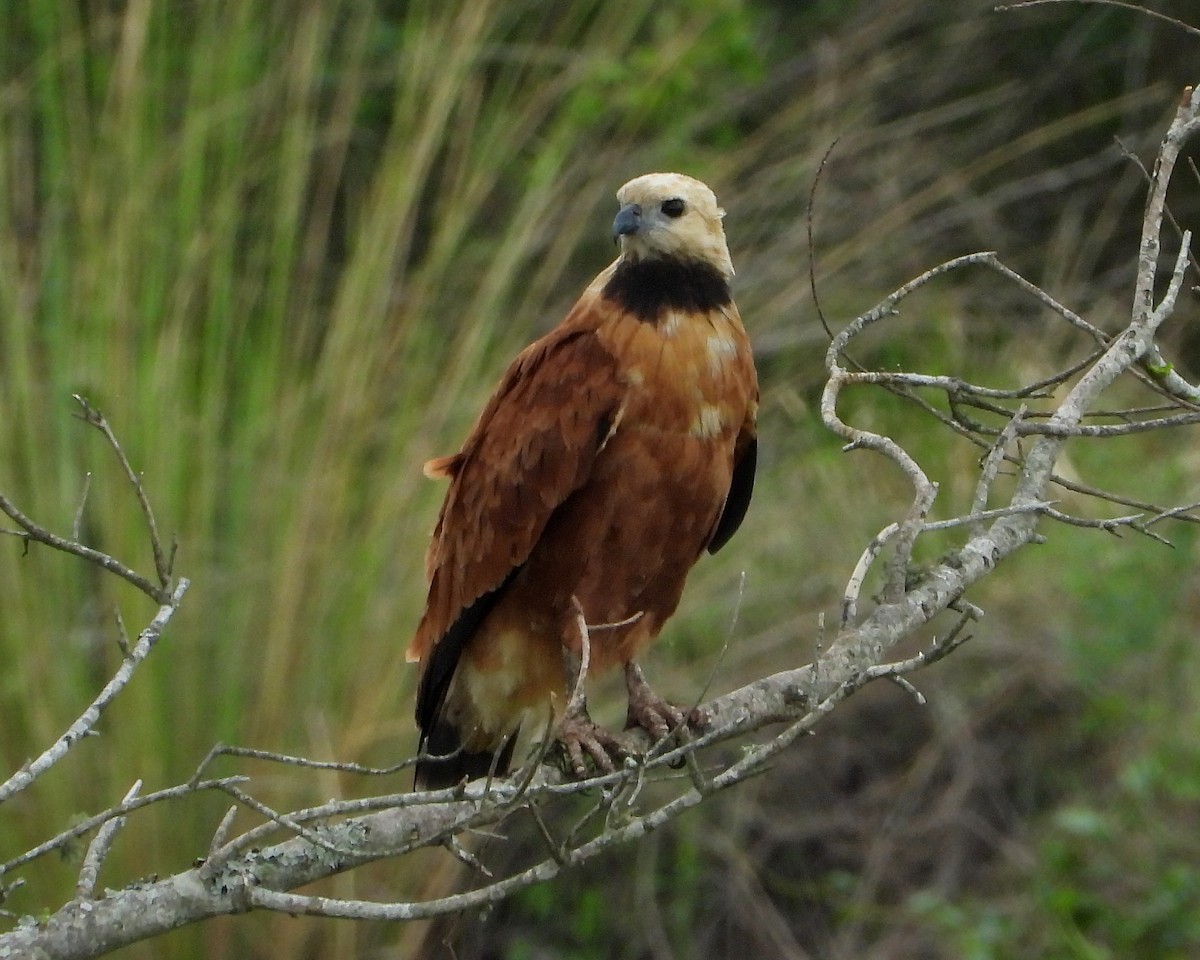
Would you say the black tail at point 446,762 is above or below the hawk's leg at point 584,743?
below

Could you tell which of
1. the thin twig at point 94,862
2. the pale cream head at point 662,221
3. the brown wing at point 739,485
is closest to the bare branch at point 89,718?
the thin twig at point 94,862

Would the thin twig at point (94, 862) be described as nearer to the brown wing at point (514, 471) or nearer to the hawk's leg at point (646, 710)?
the brown wing at point (514, 471)

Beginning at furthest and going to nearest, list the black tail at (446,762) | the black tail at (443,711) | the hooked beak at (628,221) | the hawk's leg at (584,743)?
the black tail at (446,762)
the black tail at (443,711)
the hooked beak at (628,221)
the hawk's leg at (584,743)

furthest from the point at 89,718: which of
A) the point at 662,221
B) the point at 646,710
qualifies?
the point at 662,221

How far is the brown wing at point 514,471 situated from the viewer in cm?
332

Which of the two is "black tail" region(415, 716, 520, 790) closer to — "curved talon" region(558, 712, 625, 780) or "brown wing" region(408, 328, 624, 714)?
"brown wing" region(408, 328, 624, 714)

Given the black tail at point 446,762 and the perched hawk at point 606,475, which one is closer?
the perched hawk at point 606,475

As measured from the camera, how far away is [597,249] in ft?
20.9

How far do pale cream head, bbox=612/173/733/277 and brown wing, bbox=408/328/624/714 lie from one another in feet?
0.66

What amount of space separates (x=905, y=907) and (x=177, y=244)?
2973 millimetres

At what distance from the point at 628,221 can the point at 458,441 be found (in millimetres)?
1662

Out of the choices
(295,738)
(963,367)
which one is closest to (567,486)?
(295,738)

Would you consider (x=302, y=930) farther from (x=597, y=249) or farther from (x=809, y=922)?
(x=597, y=249)

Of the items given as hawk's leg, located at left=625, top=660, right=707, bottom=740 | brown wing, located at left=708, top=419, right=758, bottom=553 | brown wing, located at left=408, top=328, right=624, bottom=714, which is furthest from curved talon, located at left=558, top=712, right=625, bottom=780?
brown wing, located at left=708, top=419, right=758, bottom=553
